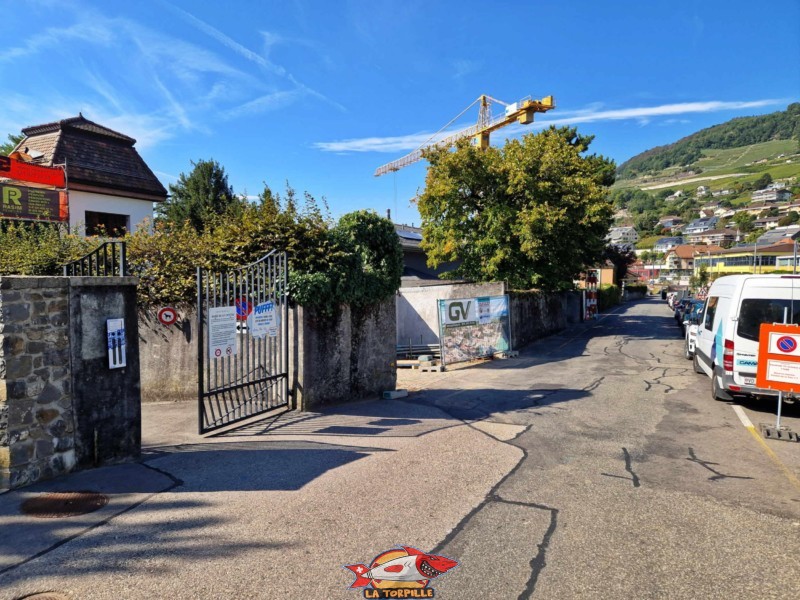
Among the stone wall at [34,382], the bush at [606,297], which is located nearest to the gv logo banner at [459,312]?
the stone wall at [34,382]

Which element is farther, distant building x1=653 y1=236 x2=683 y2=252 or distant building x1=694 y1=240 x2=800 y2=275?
Result: distant building x1=653 y1=236 x2=683 y2=252

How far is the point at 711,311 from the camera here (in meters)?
11.1

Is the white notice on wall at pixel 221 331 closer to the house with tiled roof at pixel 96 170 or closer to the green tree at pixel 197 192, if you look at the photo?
the house with tiled roof at pixel 96 170

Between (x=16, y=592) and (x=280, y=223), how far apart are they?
20.9ft

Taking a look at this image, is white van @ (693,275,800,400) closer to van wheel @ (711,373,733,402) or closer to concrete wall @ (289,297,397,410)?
Result: van wheel @ (711,373,733,402)

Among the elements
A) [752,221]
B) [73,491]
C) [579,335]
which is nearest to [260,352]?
[73,491]

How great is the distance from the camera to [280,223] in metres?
8.75

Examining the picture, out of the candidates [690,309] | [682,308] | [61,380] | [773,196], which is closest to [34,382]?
[61,380]

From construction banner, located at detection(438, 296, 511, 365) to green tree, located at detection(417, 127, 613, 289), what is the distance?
5.31m

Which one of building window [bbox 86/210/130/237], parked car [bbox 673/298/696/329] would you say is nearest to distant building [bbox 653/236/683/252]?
parked car [bbox 673/298/696/329]

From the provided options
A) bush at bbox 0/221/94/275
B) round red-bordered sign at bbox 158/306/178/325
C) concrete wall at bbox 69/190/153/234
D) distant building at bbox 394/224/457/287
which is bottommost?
round red-bordered sign at bbox 158/306/178/325

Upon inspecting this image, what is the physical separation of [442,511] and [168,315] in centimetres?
686

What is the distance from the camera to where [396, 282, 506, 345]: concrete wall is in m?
17.1

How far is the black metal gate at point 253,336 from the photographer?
7281mm
